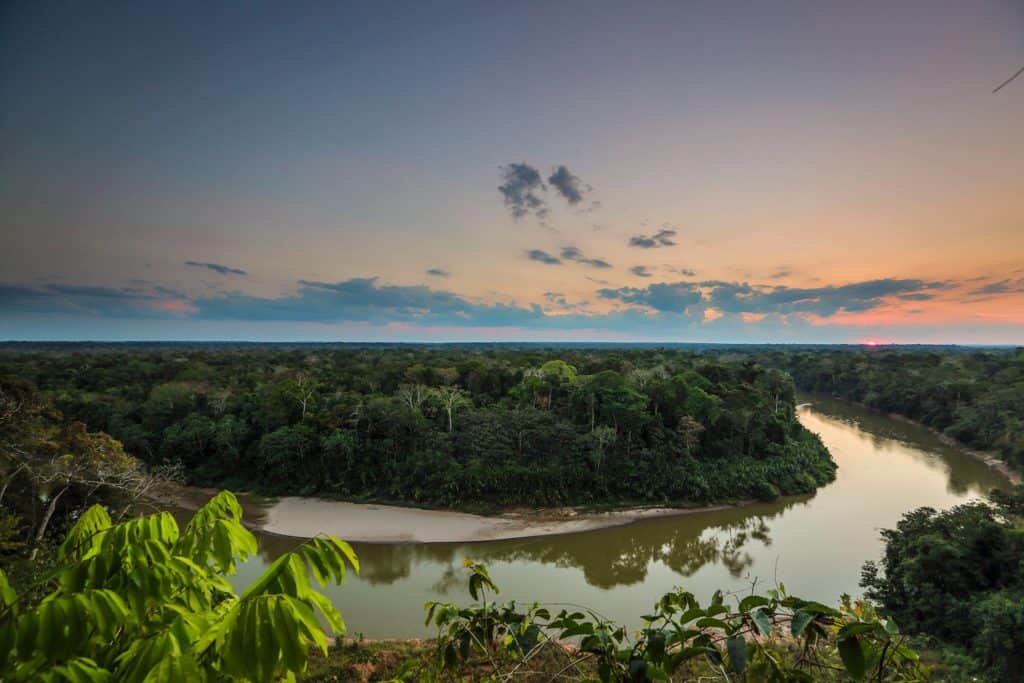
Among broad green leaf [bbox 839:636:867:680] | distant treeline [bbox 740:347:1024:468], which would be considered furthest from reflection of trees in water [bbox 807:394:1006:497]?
broad green leaf [bbox 839:636:867:680]

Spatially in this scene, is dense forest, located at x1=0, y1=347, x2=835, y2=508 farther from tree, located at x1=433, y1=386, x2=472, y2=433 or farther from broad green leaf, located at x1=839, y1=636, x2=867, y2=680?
broad green leaf, located at x1=839, y1=636, x2=867, y2=680

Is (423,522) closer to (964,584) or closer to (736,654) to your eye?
(964,584)

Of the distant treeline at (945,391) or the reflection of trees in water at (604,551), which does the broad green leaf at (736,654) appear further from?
the distant treeline at (945,391)

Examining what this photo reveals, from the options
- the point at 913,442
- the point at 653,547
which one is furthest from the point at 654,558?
the point at 913,442

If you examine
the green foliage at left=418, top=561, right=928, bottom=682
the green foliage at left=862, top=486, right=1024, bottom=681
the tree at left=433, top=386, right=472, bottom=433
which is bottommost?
the green foliage at left=862, top=486, right=1024, bottom=681

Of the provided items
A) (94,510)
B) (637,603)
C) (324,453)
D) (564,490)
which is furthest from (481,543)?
(94,510)
